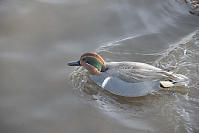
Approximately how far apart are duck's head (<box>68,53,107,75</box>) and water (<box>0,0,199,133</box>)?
0.24 meters

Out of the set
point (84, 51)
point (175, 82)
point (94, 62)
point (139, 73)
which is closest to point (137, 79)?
point (139, 73)

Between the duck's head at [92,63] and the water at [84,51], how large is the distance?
240 mm

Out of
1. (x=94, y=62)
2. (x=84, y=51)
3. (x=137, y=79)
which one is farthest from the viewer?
(x=84, y=51)

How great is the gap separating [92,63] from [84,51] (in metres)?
0.67

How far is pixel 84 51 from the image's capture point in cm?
555

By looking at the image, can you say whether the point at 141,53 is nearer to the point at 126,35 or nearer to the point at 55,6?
the point at 126,35

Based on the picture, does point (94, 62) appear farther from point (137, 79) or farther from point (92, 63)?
point (137, 79)

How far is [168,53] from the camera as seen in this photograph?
5445 mm

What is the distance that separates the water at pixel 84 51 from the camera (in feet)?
14.1

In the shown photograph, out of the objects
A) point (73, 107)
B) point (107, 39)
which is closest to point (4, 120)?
point (73, 107)

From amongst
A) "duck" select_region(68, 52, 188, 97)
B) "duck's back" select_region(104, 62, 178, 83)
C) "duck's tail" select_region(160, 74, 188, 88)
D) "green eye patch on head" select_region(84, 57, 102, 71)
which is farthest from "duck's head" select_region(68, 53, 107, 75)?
"duck's tail" select_region(160, 74, 188, 88)

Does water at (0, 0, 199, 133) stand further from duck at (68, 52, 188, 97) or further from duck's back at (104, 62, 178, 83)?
duck's back at (104, 62, 178, 83)

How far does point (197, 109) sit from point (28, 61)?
289cm

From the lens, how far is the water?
4.31 metres
